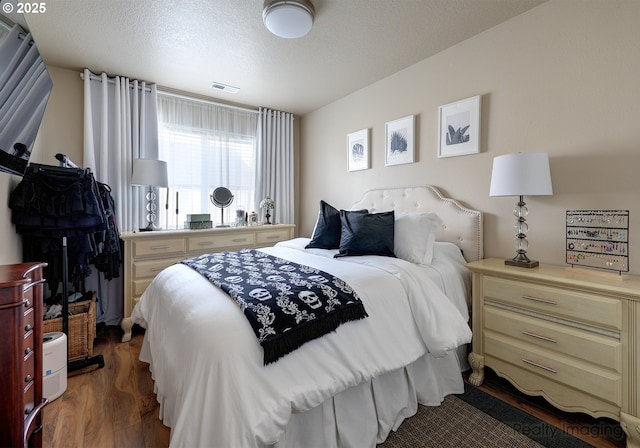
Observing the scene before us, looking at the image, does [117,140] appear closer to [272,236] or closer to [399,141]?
[272,236]

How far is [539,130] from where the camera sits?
2.09 m

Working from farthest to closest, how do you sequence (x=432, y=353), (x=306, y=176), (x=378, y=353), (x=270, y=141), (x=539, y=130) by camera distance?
1. (x=306, y=176)
2. (x=270, y=141)
3. (x=539, y=130)
4. (x=432, y=353)
5. (x=378, y=353)

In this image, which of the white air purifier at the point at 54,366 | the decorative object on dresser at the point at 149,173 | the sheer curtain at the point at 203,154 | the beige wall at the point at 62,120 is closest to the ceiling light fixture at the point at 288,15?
the decorative object on dresser at the point at 149,173

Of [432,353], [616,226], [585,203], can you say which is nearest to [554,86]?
[585,203]

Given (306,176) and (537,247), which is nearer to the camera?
(537,247)

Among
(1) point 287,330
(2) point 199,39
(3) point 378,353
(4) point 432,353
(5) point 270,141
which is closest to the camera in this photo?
(1) point 287,330

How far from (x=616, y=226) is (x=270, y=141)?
11.8 ft

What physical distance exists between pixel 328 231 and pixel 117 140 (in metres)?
2.41

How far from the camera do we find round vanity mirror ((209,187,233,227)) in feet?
11.9

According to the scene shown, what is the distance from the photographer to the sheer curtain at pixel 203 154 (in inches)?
137

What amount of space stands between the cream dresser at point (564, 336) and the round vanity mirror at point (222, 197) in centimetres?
279

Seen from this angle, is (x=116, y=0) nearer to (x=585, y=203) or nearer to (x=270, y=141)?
(x=270, y=141)

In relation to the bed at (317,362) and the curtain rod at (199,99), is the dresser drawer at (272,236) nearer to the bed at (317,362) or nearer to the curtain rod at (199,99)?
the bed at (317,362)

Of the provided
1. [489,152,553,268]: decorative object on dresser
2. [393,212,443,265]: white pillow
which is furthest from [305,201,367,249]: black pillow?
[489,152,553,268]: decorative object on dresser
